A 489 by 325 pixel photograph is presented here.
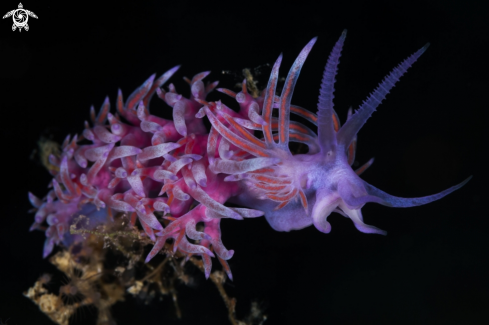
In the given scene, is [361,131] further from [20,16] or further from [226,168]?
[20,16]

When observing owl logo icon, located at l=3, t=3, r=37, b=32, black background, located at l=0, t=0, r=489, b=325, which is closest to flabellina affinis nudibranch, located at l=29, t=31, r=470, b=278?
black background, located at l=0, t=0, r=489, b=325

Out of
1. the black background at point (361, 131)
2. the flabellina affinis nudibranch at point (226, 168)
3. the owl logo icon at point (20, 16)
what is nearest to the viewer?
the flabellina affinis nudibranch at point (226, 168)

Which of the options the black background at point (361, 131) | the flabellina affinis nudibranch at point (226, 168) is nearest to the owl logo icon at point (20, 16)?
the black background at point (361, 131)

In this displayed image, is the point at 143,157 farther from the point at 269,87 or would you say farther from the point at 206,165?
the point at 269,87

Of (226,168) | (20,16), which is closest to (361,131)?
(226,168)

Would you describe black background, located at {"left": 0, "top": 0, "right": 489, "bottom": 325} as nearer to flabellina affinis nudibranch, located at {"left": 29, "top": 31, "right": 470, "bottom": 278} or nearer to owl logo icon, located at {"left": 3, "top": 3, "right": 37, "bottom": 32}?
owl logo icon, located at {"left": 3, "top": 3, "right": 37, "bottom": 32}

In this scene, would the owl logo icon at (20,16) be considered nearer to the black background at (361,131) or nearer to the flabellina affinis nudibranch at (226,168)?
the black background at (361,131)

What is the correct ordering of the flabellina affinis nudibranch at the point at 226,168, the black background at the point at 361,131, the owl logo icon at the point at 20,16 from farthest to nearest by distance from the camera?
1. the owl logo icon at the point at 20,16
2. the black background at the point at 361,131
3. the flabellina affinis nudibranch at the point at 226,168
